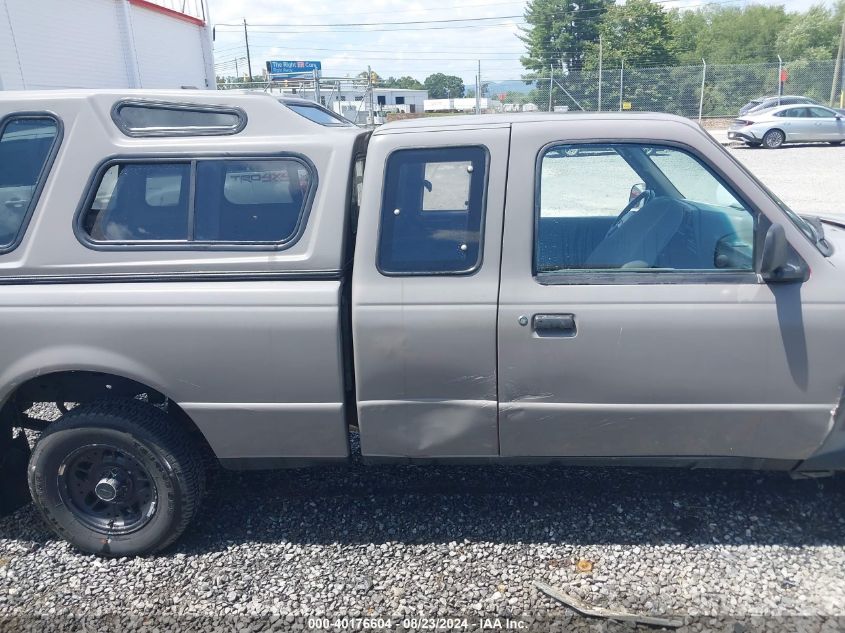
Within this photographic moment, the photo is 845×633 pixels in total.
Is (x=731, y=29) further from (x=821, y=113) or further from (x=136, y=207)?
(x=136, y=207)

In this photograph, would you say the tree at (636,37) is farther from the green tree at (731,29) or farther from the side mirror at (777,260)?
the side mirror at (777,260)

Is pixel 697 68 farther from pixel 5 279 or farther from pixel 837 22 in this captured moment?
pixel 837 22

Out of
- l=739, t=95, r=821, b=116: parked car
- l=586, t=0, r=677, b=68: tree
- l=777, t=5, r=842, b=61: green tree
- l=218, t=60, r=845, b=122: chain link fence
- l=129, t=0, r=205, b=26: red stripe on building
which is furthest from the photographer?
l=777, t=5, r=842, b=61: green tree

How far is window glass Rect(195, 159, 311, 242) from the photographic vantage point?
3.16 metres

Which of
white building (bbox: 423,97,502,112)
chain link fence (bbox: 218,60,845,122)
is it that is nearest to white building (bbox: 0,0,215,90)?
chain link fence (bbox: 218,60,845,122)

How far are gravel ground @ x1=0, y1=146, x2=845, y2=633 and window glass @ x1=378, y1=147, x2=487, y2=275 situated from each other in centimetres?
140

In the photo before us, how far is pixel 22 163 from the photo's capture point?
10.7ft

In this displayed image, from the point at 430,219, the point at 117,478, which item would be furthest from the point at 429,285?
the point at 117,478

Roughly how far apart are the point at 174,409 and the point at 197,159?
121cm

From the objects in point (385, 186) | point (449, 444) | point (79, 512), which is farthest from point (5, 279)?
point (449, 444)

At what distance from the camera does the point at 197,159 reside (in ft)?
10.4

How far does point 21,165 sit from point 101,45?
22.5 m

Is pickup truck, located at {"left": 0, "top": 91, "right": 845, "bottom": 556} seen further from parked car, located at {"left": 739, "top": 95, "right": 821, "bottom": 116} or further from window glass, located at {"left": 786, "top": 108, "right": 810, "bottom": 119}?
parked car, located at {"left": 739, "top": 95, "right": 821, "bottom": 116}

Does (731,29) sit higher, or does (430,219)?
(731,29)
